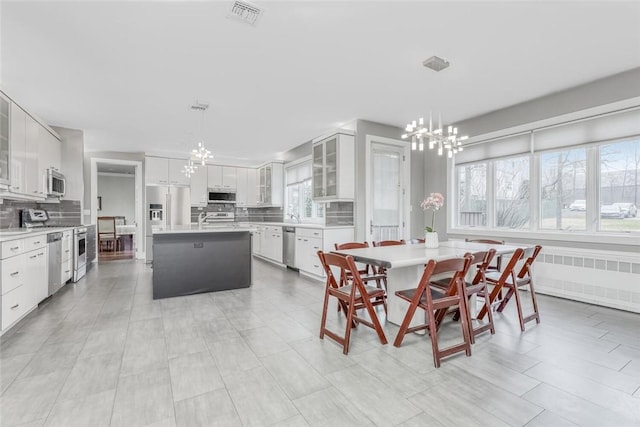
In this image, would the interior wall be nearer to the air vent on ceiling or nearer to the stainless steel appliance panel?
the air vent on ceiling

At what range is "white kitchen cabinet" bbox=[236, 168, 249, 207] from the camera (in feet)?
26.4

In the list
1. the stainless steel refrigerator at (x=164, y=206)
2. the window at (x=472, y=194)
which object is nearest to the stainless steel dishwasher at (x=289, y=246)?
the stainless steel refrigerator at (x=164, y=206)

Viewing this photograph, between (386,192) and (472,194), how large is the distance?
4.66 feet

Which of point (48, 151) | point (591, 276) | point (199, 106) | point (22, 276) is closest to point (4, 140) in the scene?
point (48, 151)

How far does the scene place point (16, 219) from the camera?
4270mm

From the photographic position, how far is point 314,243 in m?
4.94

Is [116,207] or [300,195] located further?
[116,207]

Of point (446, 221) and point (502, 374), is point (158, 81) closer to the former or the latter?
point (502, 374)

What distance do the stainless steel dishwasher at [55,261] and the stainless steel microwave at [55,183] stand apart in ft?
3.30

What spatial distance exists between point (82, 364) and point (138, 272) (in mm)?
3740

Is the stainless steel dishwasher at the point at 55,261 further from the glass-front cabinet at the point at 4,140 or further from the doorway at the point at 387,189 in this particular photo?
the doorway at the point at 387,189

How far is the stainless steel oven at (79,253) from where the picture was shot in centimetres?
460

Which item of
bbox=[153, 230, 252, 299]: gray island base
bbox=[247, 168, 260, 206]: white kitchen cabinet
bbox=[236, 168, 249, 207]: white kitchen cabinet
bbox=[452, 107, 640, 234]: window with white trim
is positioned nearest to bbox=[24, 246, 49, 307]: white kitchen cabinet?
bbox=[153, 230, 252, 299]: gray island base

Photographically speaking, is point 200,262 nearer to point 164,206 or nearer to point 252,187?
point 164,206
